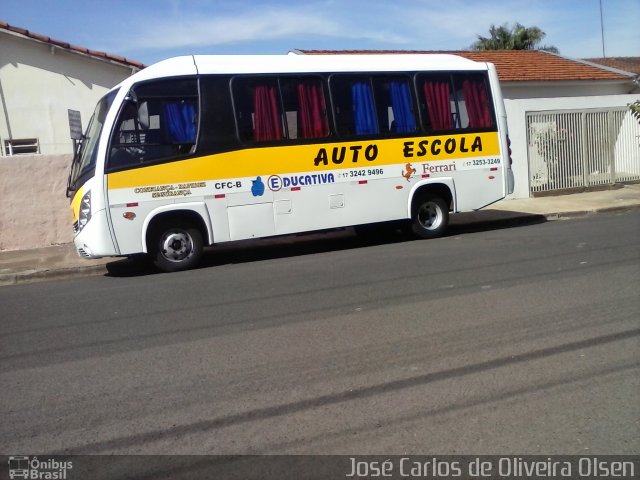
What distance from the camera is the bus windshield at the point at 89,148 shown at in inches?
406

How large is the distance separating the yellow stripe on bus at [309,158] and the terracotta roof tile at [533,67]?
30.9 feet

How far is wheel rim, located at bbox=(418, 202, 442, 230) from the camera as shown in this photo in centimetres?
1264

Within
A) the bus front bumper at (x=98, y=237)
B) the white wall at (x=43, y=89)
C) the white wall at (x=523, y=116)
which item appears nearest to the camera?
the bus front bumper at (x=98, y=237)

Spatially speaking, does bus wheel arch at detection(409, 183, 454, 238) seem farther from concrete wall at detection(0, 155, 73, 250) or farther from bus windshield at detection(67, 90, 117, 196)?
concrete wall at detection(0, 155, 73, 250)

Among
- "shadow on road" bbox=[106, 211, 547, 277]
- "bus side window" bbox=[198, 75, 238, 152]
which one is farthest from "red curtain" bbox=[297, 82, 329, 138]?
"shadow on road" bbox=[106, 211, 547, 277]

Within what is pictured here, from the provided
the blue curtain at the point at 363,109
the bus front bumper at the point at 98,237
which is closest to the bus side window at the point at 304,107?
the blue curtain at the point at 363,109

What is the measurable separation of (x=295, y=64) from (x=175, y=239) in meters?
3.50

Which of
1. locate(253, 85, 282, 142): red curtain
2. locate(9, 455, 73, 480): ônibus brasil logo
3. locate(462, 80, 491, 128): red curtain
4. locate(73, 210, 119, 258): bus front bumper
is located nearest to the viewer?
locate(9, 455, 73, 480): ônibus brasil logo

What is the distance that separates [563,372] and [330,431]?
1913 millimetres

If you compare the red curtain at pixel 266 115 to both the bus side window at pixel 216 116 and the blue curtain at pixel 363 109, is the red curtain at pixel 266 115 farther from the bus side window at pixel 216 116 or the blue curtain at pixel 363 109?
the blue curtain at pixel 363 109

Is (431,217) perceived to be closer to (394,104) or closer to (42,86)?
(394,104)

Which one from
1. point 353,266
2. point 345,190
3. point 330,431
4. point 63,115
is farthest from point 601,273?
point 63,115

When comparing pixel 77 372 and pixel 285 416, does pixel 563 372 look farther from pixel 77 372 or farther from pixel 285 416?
pixel 77 372

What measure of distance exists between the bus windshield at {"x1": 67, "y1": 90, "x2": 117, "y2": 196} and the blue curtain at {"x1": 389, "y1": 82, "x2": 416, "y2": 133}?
471cm
